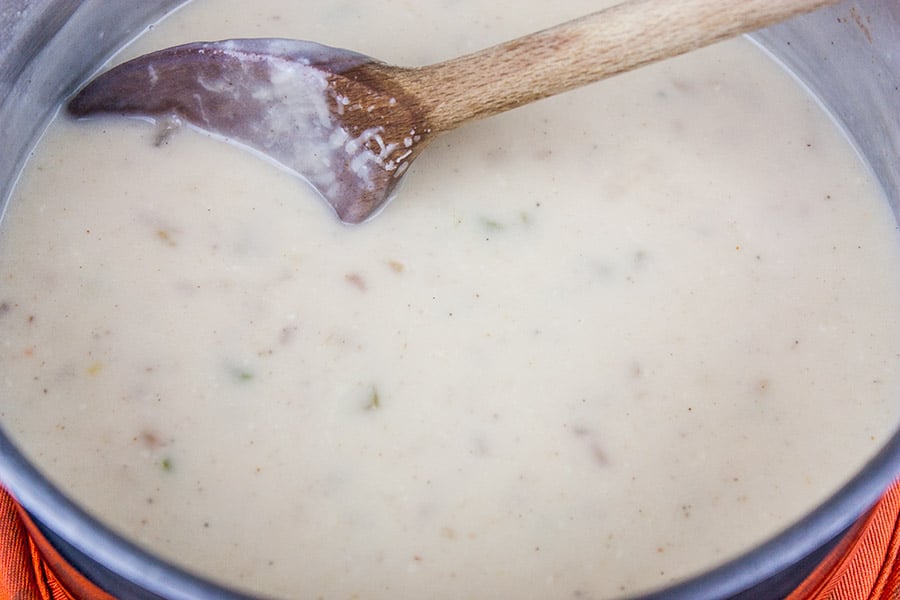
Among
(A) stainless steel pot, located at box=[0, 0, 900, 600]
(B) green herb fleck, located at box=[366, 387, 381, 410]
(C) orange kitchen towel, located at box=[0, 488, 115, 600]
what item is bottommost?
(C) orange kitchen towel, located at box=[0, 488, 115, 600]

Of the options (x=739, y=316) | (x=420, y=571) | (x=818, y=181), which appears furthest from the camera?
(x=818, y=181)

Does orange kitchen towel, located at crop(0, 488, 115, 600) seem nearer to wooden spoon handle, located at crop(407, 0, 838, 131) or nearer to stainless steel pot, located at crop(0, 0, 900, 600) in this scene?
stainless steel pot, located at crop(0, 0, 900, 600)

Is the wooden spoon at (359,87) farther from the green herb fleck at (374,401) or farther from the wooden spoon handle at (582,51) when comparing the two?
the green herb fleck at (374,401)

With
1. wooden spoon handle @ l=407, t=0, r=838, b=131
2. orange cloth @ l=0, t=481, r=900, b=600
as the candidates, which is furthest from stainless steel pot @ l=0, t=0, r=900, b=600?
wooden spoon handle @ l=407, t=0, r=838, b=131

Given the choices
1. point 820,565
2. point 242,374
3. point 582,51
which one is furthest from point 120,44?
point 820,565

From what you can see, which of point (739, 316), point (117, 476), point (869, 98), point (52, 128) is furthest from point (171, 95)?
point (869, 98)

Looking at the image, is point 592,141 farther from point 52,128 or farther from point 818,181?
point 52,128

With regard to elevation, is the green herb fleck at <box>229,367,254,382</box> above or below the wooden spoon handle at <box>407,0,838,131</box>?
below
